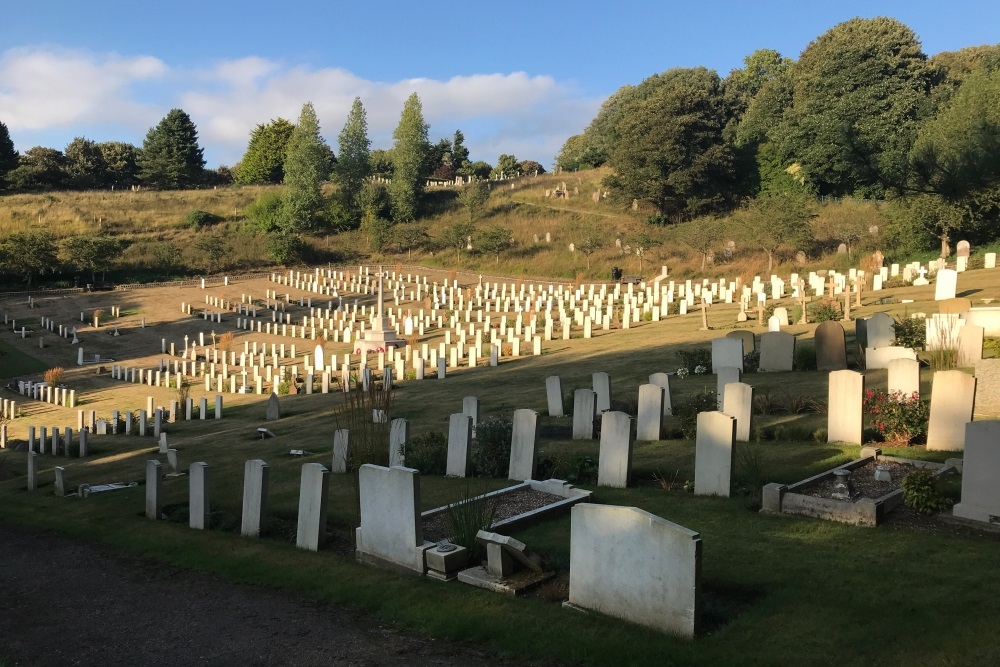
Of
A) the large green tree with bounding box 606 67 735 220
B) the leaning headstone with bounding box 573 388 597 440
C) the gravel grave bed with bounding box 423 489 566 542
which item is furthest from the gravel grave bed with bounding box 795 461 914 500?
the large green tree with bounding box 606 67 735 220

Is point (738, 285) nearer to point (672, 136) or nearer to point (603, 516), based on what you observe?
point (672, 136)

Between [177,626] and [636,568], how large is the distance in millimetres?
4414

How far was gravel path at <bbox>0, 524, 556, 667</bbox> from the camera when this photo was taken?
660cm

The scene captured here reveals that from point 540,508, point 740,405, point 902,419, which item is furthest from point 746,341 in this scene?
point 540,508

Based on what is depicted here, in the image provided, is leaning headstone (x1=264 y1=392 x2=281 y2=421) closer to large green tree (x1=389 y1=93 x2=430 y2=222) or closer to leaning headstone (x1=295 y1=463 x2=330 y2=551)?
leaning headstone (x1=295 y1=463 x2=330 y2=551)

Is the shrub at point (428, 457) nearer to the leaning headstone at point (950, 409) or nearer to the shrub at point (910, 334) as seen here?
the leaning headstone at point (950, 409)

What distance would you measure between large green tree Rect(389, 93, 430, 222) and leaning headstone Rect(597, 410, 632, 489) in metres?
72.5

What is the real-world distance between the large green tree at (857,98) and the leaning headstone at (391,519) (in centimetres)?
5217

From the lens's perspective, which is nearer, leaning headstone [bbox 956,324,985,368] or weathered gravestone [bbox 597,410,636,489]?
weathered gravestone [bbox 597,410,636,489]

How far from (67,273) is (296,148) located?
32.5 meters

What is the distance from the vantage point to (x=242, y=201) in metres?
83.9

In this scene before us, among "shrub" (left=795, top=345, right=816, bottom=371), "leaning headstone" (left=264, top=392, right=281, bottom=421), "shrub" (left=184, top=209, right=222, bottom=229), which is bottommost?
"leaning headstone" (left=264, top=392, right=281, bottom=421)

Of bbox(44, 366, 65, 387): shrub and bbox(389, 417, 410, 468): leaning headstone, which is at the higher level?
bbox(389, 417, 410, 468): leaning headstone

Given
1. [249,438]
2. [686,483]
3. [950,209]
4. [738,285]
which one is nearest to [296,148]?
[738,285]
